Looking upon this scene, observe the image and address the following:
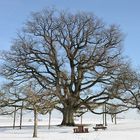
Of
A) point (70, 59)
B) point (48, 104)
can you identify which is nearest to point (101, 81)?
point (70, 59)

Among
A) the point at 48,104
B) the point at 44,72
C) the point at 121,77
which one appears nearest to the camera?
the point at 48,104

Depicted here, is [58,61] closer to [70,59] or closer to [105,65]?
[70,59]

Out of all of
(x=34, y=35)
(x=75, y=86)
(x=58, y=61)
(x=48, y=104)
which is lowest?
(x=48, y=104)

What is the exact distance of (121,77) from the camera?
51.8 m

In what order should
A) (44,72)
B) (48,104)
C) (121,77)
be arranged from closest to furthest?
(48,104)
(121,77)
(44,72)

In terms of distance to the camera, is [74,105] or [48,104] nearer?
[48,104]

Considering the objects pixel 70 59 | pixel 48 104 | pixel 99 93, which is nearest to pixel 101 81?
pixel 99 93

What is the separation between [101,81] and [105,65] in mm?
2235

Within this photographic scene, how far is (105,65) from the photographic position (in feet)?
178

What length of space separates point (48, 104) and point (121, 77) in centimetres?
1105

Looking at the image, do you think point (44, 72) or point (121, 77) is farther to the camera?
point (44, 72)

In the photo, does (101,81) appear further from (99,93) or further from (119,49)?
(119,49)

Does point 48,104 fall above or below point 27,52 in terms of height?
below

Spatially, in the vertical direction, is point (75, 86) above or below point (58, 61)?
below
